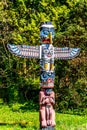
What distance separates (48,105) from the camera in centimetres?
1423

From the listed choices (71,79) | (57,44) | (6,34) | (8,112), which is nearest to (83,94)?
(71,79)

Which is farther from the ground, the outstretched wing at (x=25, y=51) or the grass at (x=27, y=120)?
the outstretched wing at (x=25, y=51)

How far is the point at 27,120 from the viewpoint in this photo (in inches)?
778

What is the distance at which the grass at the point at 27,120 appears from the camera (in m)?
16.8

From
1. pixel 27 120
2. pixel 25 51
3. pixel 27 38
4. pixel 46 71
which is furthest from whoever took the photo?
pixel 27 38

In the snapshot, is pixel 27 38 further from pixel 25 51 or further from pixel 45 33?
pixel 25 51

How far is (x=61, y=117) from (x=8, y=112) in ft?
13.4

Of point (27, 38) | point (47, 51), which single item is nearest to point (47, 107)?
point (47, 51)

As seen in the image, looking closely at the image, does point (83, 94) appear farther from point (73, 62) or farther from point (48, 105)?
point (48, 105)

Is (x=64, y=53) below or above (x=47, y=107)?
above

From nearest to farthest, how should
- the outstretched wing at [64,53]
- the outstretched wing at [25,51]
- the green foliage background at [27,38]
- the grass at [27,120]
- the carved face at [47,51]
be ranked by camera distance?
the outstretched wing at [25,51]
the carved face at [47,51]
the outstretched wing at [64,53]
the grass at [27,120]
the green foliage background at [27,38]

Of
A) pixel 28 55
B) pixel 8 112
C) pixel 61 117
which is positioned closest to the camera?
pixel 28 55

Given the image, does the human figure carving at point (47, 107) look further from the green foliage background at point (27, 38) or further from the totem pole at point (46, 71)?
the green foliage background at point (27, 38)

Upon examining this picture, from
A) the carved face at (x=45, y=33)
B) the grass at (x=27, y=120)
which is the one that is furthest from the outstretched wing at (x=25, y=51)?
the grass at (x=27, y=120)
